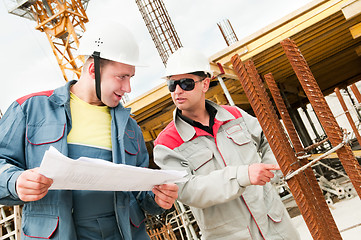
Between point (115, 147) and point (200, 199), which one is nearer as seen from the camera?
point (115, 147)

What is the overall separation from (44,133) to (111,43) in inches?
28.3

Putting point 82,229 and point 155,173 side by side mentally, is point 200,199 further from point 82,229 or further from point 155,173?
point 82,229

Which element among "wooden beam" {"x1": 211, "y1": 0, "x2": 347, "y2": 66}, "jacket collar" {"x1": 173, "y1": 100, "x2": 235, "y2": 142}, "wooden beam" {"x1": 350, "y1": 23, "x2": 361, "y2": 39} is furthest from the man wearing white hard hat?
"wooden beam" {"x1": 350, "y1": 23, "x2": 361, "y2": 39}

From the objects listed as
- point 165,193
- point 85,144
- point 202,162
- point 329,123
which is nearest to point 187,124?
point 202,162

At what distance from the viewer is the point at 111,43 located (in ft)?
7.14

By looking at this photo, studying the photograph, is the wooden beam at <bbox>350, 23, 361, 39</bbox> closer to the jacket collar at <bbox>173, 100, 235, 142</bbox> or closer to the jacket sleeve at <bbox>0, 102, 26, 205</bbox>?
the jacket collar at <bbox>173, 100, 235, 142</bbox>

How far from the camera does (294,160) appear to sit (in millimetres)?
1640

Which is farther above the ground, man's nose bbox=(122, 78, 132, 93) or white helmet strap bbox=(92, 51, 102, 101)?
white helmet strap bbox=(92, 51, 102, 101)

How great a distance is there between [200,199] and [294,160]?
727 millimetres

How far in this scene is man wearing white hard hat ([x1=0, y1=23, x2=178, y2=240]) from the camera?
5.55 ft

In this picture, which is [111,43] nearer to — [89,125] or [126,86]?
[126,86]

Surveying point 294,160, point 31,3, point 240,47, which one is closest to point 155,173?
point 294,160

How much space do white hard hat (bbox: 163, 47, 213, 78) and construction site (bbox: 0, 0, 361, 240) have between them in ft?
2.53

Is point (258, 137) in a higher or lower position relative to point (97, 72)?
lower
